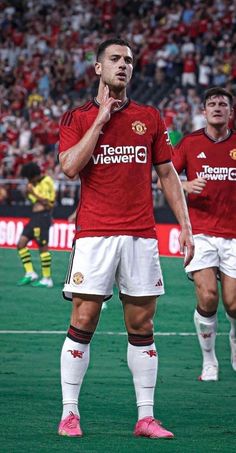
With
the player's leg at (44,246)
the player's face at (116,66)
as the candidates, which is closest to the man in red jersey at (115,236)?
the player's face at (116,66)

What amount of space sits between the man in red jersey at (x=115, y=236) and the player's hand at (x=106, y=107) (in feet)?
0.07

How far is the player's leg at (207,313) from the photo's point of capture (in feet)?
33.8

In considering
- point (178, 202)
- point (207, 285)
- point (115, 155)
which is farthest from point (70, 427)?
point (207, 285)

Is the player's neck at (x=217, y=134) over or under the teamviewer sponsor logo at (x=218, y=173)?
over

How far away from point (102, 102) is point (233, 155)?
10.6 feet

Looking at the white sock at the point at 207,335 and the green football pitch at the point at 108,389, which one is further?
the white sock at the point at 207,335

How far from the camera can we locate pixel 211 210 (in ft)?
34.4

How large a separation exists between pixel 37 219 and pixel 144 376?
13.3 m

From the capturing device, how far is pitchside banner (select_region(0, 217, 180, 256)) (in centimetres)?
2572

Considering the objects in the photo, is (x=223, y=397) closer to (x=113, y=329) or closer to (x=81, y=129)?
(x=81, y=129)

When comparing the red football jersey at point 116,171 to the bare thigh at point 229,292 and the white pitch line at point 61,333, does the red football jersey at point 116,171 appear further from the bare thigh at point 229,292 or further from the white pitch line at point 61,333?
the white pitch line at point 61,333

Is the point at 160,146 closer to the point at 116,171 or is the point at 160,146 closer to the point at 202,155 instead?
the point at 116,171

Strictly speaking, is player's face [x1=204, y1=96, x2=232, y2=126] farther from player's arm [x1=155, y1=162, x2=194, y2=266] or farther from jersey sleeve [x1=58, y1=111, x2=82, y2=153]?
jersey sleeve [x1=58, y1=111, x2=82, y2=153]

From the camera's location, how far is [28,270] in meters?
20.6
